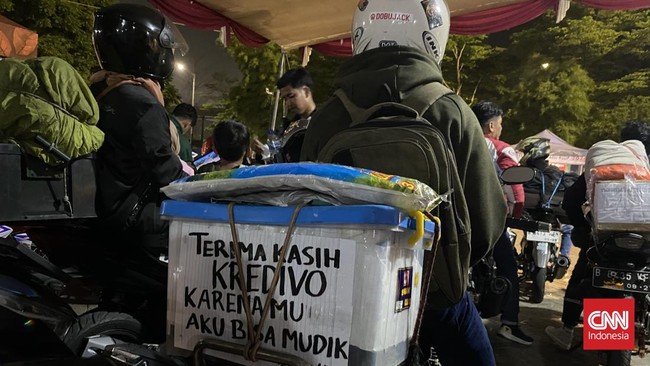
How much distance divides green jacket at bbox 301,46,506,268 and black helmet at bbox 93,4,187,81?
1083 mm

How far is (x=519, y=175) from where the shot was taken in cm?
347

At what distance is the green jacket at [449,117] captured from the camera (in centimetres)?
155

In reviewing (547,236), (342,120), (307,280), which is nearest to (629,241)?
(547,236)

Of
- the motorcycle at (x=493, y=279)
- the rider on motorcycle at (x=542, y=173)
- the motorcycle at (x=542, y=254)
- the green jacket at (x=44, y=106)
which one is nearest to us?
the green jacket at (x=44, y=106)

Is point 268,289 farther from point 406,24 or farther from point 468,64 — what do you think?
point 468,64

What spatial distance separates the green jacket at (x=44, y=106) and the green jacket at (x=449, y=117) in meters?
0.88

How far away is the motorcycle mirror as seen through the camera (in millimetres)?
3438

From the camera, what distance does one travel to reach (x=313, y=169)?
3.46 feet

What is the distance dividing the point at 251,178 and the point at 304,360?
409mm

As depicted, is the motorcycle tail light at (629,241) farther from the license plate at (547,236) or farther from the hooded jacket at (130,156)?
the hooded jacket at (130,156)

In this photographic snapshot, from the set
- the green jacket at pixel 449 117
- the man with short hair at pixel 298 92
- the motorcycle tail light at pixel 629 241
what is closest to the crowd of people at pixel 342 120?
the green jacket at pixel 449 117

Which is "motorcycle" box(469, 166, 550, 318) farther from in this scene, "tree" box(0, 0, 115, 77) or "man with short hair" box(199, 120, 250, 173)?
"tree" box(0, 0, 115, 77)

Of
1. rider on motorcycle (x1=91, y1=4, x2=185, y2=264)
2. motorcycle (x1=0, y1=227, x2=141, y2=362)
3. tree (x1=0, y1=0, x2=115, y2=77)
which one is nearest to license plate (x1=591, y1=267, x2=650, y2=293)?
rider on motorcycle (x1=91, y1=4, x2=185, y2=264)

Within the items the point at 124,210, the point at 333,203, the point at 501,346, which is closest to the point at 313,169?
the point at 333,203
